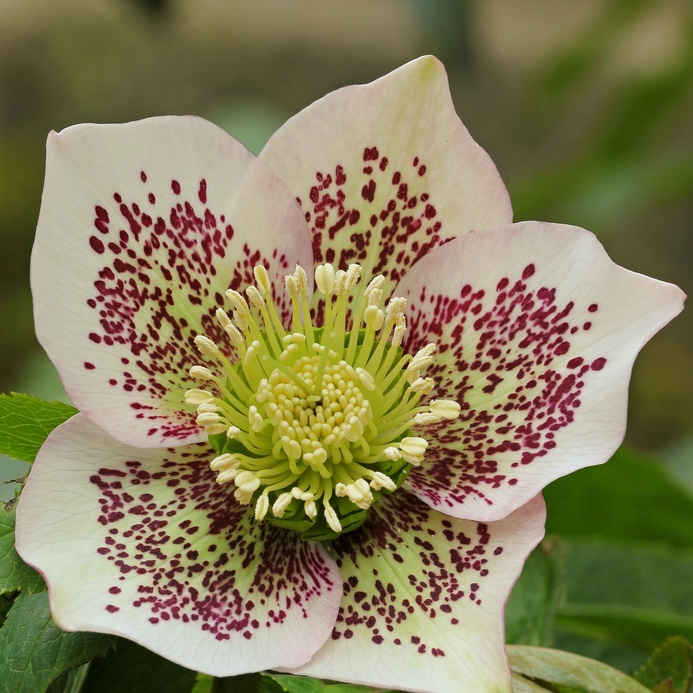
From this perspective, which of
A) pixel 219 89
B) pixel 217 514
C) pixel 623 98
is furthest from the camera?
pixel 219 89

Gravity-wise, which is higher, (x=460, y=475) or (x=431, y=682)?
(x=460, y=475)

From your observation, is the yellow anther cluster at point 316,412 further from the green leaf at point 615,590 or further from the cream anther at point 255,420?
the green leaf at point 615,590

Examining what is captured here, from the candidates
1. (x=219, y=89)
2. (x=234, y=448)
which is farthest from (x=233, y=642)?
(x=219, y=89)

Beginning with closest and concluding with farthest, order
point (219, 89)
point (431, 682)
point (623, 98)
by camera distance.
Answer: point (431, 682) < point (623, 98) < point (219, 89)

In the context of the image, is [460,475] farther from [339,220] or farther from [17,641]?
[17,641]

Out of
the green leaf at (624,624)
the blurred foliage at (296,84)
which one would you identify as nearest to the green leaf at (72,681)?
the green leaf at (624,624)

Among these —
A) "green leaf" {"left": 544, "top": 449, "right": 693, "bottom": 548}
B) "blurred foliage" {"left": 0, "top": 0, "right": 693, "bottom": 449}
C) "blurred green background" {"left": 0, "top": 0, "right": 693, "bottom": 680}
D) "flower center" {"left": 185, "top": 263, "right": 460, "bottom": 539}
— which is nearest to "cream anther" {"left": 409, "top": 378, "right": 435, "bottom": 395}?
"flower center" {"left": 185, "top": 263, "right": 460, "bottom": 539}
